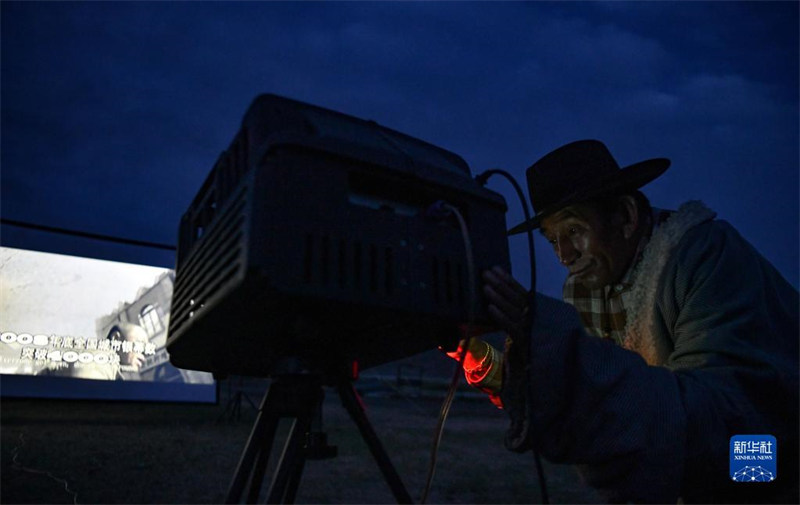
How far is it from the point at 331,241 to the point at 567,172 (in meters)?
1.15

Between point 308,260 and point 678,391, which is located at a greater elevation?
point 308,260

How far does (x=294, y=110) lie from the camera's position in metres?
0.83

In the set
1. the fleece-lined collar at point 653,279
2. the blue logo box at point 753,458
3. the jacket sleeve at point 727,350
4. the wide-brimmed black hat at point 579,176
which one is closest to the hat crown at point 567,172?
the wide-brimmed black hat at point 579,176

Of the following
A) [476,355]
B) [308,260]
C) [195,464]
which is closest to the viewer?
[308,260]

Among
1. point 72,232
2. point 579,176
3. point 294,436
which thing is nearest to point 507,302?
point 294,436

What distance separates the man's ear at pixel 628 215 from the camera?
1593mm

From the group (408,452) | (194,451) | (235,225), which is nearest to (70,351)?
(194,451)

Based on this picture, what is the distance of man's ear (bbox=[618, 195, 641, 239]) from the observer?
159cm

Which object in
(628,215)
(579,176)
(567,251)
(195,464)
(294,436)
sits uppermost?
(579,176)

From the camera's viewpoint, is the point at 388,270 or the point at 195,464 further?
the point at 195,464

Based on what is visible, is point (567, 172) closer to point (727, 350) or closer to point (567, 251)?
point (567, 251)

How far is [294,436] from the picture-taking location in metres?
1.00

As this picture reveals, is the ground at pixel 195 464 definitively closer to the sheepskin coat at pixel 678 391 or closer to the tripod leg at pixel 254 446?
the tripod leg at pixel 254 446

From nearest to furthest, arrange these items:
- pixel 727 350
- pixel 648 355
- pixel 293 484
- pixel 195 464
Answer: pixel 727 350 → pixel 293 484 → pixel 648 355 → pixel 195 464
